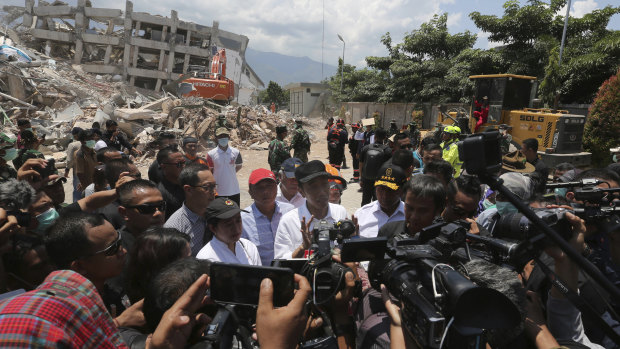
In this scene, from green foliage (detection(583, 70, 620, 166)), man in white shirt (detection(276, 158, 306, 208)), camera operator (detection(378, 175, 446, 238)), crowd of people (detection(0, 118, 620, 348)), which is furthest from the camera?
green foliage (detection(583, 70, 620, 166))

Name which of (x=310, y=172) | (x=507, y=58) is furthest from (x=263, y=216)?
(x=507, y=58)

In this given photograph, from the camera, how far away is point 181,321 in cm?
123

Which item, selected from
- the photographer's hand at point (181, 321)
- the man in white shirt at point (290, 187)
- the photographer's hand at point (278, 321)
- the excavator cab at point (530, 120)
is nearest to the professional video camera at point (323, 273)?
the photographer's hand at point (278, 321)

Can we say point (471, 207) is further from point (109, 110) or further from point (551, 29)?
point (551, 29)

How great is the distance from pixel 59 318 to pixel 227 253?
135 cm

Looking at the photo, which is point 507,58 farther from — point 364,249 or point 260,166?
point 364,249

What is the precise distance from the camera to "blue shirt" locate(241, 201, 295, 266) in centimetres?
308

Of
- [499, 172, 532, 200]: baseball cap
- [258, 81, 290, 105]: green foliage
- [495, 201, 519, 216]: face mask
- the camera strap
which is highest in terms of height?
[258, 81, 290, 105]: green foliage

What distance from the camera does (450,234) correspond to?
137 centimetres

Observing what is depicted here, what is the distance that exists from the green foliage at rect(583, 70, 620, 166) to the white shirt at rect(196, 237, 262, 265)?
11269 mm

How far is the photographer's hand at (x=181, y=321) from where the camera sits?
3.99ft

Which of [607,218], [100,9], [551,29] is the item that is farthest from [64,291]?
[100,9]

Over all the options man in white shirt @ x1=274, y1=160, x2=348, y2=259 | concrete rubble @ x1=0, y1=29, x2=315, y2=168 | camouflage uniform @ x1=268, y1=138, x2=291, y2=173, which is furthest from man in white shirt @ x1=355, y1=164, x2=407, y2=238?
concrete rubble @ x1=0, y1=29, x2=315, y2=168

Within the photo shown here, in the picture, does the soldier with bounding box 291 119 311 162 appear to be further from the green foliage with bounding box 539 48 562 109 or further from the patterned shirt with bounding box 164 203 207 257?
the green foliage with bounding box 539 48 562 109
